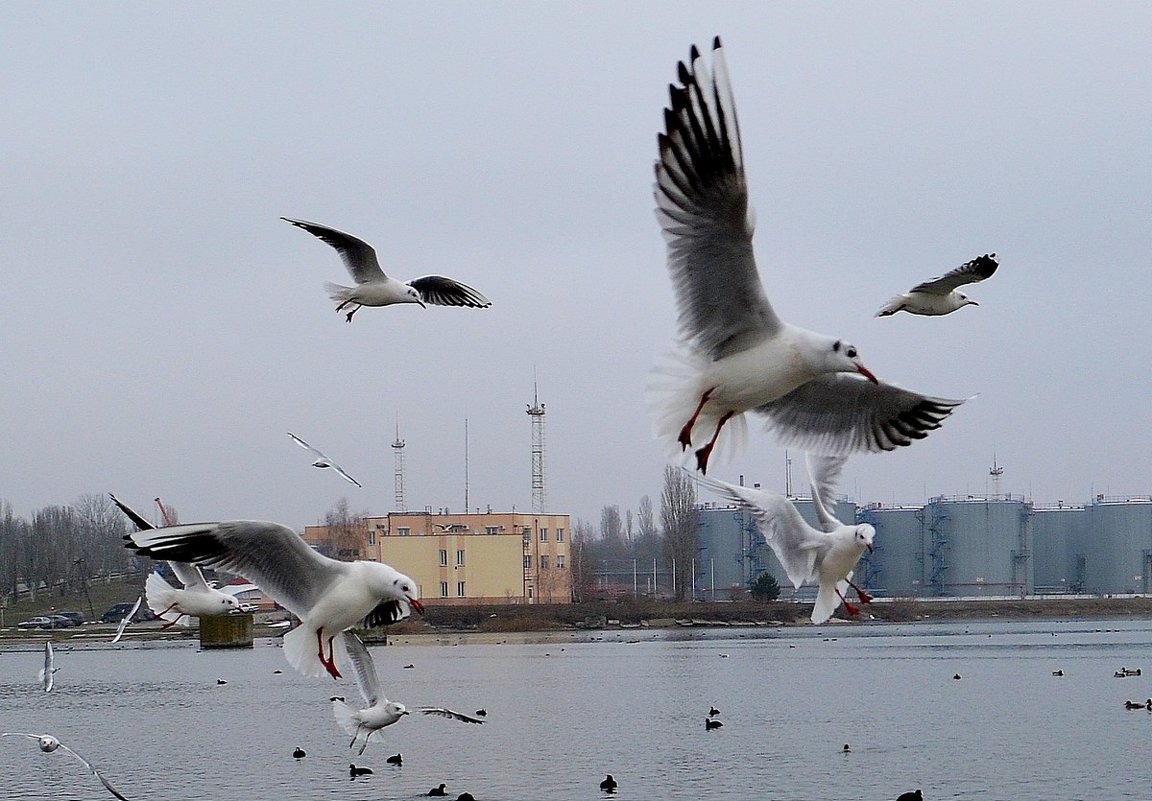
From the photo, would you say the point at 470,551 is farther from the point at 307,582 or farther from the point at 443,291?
the point at 307,582

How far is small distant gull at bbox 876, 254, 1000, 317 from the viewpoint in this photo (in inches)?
619

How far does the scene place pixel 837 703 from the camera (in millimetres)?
45375

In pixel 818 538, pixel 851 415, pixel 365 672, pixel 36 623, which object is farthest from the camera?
pixel 36 623

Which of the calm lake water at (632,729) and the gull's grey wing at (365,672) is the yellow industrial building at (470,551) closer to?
the calm lake water at (632,729)

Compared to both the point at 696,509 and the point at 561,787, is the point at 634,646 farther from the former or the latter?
the point at 561,787

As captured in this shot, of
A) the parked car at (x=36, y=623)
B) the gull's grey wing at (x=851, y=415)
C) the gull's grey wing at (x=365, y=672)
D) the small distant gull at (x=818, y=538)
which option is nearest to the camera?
the gull's grey wing at (x=851, y=415)

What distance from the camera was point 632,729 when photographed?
3947cm

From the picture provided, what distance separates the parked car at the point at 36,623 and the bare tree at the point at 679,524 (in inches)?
1737

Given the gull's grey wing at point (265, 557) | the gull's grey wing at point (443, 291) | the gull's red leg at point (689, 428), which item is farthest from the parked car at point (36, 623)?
the gull's red leg at point (689, 428)

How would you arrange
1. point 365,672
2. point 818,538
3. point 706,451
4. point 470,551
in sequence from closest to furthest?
point 706,451 < point 818,538 < point 365,672 < point 470,551

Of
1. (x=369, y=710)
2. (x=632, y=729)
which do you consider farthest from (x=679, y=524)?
(x=369, y=710)

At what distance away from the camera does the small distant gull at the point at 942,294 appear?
1572cm

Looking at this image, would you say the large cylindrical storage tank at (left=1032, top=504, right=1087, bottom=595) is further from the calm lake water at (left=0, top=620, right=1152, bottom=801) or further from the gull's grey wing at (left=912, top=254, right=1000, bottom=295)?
the gull's grey wing at (left=912, top=254, right=1000, bottom=295)

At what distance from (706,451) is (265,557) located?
19.4 ft
